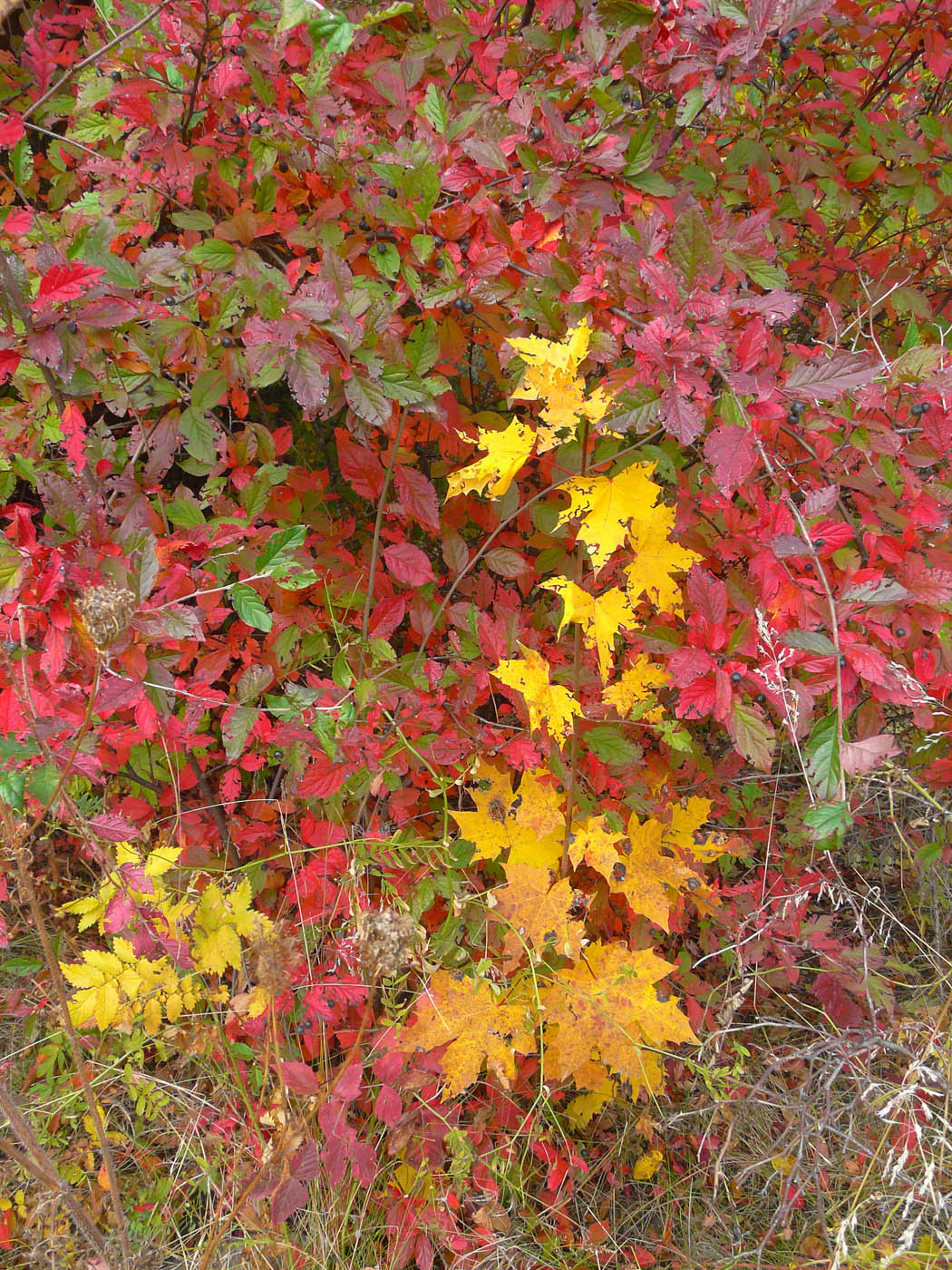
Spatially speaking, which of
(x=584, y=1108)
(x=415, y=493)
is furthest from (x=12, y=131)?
(x=584, y=1108)

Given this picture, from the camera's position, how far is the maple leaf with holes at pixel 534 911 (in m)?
1.40

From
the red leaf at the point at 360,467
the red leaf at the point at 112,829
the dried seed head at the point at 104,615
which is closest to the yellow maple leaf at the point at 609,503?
the red leaf at the point at 360,467

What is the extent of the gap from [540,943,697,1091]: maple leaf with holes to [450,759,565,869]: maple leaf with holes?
21cm

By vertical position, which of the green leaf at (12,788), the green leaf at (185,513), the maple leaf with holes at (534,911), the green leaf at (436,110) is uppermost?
the green leaf at (436,110)

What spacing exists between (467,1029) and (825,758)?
2.60 ft

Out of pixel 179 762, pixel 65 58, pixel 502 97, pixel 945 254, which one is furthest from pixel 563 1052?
pixel 945 254

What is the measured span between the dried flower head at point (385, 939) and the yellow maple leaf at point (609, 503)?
64cm

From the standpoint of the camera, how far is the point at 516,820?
1519 millimetres

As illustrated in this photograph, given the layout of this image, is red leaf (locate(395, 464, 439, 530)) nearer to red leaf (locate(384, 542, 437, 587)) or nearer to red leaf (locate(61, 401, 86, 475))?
red leaf (locate(384, 542, 437, 587))

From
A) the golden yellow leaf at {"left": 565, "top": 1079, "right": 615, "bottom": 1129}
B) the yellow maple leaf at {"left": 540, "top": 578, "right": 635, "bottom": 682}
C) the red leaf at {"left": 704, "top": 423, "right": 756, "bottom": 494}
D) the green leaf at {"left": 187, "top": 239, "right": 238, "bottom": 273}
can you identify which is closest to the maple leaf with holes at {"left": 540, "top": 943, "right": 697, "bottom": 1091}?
the golden yellow leaf at {"left": 565, "top": 1079, "right": 615, "bottom": 1129}

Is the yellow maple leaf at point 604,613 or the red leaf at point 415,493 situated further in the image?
the red leaf at point 415,493

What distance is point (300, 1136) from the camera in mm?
1192

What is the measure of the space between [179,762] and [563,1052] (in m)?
0.98

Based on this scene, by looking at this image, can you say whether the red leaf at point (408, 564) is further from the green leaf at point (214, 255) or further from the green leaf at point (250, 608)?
the green leaf at point (214, 255)
